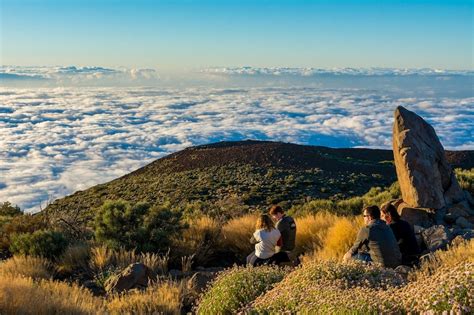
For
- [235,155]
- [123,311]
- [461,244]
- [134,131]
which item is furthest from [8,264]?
[134,131]

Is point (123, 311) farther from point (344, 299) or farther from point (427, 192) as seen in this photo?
point (427, 192)

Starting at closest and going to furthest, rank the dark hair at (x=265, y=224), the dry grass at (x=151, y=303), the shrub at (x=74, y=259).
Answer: the dry grass at (x=151, y=303) < the dark hair at (x=265, y=224) < the shrub at (x=74, y=259)

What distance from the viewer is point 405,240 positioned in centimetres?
967

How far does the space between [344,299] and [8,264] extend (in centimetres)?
698

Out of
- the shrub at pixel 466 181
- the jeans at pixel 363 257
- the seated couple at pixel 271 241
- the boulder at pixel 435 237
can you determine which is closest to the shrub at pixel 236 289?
the jeans at pixel 363 257

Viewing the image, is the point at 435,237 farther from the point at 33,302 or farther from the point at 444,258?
the point at 33,302

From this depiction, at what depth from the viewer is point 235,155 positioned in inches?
1703

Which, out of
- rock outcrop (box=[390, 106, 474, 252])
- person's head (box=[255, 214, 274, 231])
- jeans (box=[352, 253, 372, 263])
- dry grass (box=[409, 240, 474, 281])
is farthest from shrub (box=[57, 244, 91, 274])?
rock outcrop (box=[390, 106, 474, 252])

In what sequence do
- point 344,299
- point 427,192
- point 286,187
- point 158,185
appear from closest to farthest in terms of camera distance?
point 344,299 < point 427,192 < point 286,187 < point 158,185

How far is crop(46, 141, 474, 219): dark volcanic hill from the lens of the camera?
99.7 feet

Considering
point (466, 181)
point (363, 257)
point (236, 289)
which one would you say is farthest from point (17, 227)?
point (466, 181)

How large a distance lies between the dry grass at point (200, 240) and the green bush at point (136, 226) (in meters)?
0.27

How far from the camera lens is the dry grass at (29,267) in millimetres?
9680

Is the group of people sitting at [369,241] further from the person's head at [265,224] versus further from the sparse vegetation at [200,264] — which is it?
the sparse vegetation at [200,264]
